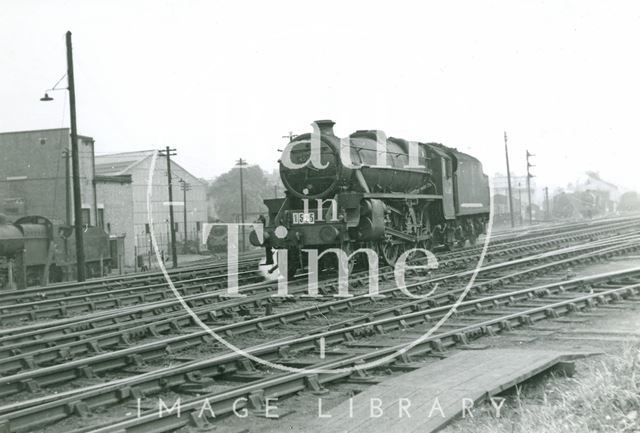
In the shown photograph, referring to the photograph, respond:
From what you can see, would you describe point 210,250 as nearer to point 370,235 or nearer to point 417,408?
point 370,235

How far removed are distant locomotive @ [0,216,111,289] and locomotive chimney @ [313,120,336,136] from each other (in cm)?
902

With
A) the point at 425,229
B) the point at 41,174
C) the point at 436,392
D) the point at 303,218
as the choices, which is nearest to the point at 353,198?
the point at 303,218

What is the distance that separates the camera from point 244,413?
557cm

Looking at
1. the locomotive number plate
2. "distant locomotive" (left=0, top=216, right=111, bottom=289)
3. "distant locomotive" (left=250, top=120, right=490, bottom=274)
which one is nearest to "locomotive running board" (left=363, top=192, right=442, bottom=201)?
"distant locomotive" (left=250, top=120, right=490, bottom=274)

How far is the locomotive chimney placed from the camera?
14.6m

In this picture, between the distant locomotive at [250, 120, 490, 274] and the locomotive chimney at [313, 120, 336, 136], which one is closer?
the distant locomotive at [250, 120, 490, 274]

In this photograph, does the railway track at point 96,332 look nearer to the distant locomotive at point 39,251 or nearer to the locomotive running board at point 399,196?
the locomotive running board at point 399,196

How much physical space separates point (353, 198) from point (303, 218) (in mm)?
1102

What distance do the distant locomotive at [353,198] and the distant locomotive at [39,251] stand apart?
7887mm

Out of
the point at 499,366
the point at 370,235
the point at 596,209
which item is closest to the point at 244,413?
the point at 499,366

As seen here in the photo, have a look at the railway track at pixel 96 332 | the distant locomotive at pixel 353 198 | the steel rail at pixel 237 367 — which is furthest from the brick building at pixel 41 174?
the steel rail at pixel 237 367

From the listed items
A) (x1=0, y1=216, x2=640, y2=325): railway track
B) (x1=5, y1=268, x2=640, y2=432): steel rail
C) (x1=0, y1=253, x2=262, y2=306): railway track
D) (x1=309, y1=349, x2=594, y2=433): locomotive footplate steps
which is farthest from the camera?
(x1=0, y1=253, x2=262, y2=306): railway track

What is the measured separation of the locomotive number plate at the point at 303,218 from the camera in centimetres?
1418

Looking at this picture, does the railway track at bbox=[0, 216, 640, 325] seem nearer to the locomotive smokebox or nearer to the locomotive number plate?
the locomotive number plate
